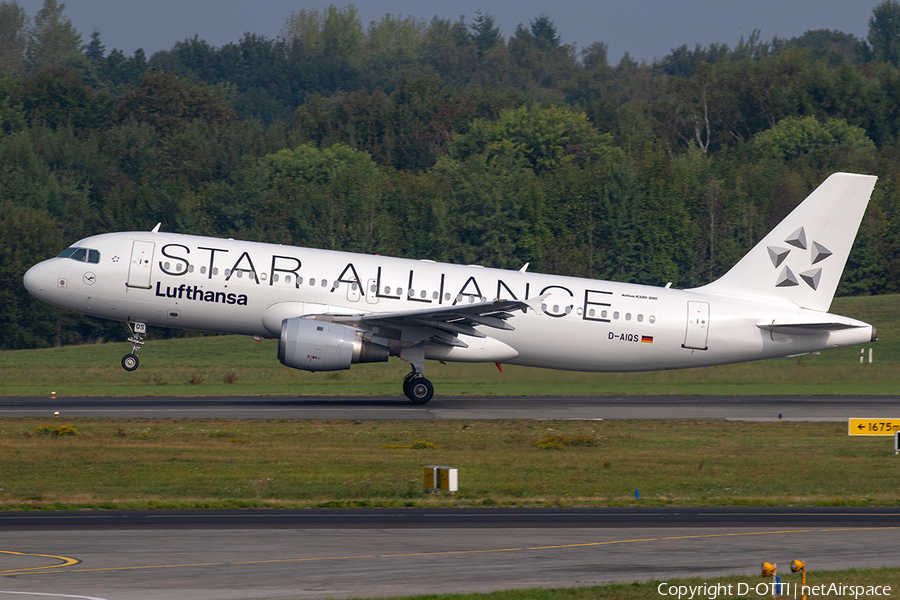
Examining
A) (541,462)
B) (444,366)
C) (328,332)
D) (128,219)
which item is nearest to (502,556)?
(541,462)

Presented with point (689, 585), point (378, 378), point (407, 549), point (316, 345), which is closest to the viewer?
point (689, 585)

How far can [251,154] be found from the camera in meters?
118

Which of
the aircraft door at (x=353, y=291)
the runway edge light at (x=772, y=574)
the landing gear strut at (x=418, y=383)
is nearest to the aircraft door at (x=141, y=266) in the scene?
the aircraft door at (x=353, y=291)

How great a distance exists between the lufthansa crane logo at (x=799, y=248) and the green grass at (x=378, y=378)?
24.7 ft

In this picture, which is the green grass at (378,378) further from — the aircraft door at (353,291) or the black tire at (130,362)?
the aircraft door at (353,291)

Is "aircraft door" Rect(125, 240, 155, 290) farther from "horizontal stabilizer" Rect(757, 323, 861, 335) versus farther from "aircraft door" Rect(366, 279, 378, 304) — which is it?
"horizontal stabilizer" Rect(757, 323, 861, 335)

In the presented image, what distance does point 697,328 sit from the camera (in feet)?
124

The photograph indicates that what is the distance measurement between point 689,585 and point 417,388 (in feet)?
74.0

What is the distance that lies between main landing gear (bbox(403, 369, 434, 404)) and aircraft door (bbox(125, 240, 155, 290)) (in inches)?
349

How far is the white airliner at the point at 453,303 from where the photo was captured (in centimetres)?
3522

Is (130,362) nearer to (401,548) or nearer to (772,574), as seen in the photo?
(401,548)

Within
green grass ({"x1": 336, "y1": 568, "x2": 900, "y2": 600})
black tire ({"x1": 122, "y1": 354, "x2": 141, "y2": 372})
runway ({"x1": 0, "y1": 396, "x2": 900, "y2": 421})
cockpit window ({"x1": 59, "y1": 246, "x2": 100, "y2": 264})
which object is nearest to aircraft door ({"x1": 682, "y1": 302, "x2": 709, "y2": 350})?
runway ({"x1": 0, "y1": 396, "x2": 900, "y2": 421})

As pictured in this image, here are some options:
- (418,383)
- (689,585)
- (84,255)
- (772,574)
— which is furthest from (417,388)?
(772,574)

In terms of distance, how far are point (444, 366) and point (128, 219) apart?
59731mm
